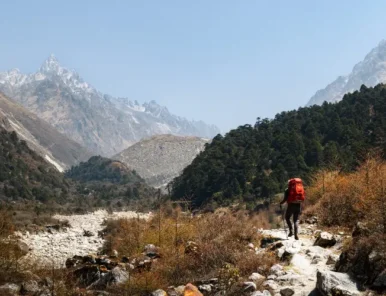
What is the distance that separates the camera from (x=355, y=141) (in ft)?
218

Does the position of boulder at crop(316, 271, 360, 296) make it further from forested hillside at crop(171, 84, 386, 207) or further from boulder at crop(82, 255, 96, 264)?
forested hillside at crop(171, 84, 386, 207)

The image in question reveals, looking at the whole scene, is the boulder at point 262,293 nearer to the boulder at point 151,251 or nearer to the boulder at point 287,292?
the boulder at point 287,292

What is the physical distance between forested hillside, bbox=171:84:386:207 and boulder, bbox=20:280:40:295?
50.9 meters

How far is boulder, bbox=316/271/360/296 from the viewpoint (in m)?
7.69

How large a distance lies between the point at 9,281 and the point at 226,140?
3643 inches

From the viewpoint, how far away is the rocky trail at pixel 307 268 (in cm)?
798

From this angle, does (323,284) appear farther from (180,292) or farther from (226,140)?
(226,140)

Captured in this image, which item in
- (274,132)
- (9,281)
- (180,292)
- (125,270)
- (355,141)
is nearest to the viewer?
(180,292)

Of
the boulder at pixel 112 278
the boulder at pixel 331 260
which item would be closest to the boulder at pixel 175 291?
the boulder at pixel 112 278

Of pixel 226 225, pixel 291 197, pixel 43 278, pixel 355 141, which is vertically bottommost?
pixel 43 278

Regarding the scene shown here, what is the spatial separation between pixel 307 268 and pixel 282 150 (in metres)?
69.1

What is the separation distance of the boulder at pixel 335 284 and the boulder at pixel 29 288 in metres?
7.38

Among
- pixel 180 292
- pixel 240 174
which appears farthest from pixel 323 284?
pixel 240 174

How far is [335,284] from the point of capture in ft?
25.9
